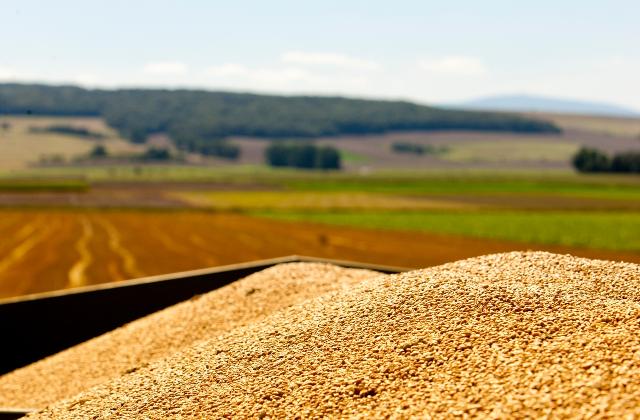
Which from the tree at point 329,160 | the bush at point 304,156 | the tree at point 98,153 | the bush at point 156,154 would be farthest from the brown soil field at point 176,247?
the bush at point 156,154

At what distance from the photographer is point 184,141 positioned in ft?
585

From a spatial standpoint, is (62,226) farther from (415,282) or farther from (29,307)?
(415,282)

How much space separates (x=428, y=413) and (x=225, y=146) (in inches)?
6521

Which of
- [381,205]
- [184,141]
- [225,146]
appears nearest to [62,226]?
[381,205]

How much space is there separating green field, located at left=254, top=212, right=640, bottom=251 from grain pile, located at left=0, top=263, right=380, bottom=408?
925 inches

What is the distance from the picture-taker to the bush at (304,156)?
14612 cm

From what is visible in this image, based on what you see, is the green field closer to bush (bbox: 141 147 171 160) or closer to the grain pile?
the grain pile

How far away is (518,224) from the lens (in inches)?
1533

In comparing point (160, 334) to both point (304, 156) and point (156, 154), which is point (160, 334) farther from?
point (156, 154)

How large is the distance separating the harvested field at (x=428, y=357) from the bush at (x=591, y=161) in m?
118

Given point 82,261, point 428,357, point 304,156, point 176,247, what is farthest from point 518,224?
point 304,156

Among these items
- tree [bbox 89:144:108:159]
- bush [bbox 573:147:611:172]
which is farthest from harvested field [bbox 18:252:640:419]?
tree [bbox 89:144:108:159]

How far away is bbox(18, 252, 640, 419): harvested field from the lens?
15.6ft

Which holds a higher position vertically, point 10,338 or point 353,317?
point 353,317
